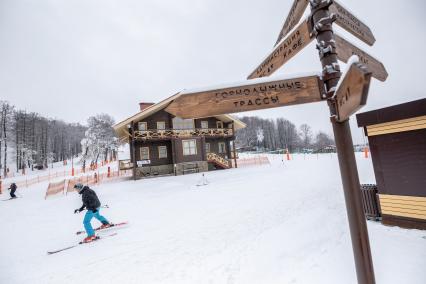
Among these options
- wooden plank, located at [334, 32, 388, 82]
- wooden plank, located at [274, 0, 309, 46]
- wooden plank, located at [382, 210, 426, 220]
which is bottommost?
wooden plank, located at [382, 210, 426, 220]

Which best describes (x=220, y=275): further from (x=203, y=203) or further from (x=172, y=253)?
(x=203, y=203)

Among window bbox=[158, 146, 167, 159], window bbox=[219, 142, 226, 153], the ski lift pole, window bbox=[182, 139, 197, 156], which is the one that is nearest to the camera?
the ski lift pole

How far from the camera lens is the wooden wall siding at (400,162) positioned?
5457 mm

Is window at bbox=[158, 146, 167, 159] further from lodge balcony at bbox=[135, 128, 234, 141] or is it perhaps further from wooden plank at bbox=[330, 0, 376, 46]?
wooden plank at bbox=[330, 0, 376, 46]

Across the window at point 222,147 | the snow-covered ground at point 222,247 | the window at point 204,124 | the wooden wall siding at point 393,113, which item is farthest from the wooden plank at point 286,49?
the window at point 222,147

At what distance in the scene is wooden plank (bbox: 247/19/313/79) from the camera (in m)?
2.36

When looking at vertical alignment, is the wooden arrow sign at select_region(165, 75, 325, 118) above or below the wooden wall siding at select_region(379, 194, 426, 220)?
above

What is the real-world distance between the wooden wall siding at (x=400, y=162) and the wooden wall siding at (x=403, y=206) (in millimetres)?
125

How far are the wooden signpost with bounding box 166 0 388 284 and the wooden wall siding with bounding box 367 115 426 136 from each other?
4.26 m

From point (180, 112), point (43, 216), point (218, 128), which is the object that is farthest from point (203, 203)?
point (218, 128)

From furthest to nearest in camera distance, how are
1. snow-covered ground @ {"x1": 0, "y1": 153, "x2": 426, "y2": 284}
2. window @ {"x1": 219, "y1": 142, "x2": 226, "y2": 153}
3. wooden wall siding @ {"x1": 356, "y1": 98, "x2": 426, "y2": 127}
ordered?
window @ {"x1": 219, "y1": 142, "x2": 226, "y2": 153} < wooden wall siding @ {"x1": 356, "y1": 98, "x2": 426, "y2": 127} < snow-covered ground @ {"x1": 0, "y1": 153, "x2": 426, "y2": 284}

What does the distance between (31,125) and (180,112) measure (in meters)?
64.4

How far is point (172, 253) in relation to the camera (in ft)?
17.4

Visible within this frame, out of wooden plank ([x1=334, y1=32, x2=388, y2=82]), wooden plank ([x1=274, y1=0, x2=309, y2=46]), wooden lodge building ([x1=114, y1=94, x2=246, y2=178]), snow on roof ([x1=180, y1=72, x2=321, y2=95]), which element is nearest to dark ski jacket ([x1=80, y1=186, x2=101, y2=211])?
snow on roof ([x1=180, y1=72, x2=321, y2=95])
